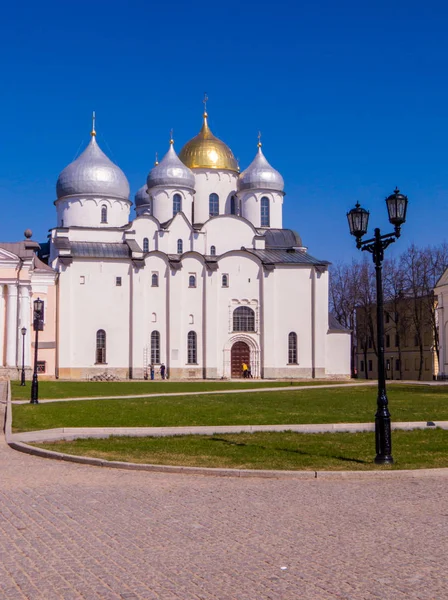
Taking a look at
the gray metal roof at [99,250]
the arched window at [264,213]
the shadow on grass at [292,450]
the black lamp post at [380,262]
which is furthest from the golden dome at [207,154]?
the black lamp post at [380,262]

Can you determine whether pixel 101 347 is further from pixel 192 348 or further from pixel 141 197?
pixel 141 197

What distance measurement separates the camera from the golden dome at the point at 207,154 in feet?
221

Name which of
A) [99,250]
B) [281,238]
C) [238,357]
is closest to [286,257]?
[281,238]

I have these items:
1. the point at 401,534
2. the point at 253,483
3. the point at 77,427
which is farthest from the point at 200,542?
the point at 77,427

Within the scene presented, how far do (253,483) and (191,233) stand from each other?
52508mm

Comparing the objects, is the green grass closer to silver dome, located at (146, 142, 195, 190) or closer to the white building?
the white building

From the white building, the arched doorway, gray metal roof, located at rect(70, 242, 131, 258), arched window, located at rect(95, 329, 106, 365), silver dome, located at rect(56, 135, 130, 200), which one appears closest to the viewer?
arched window, located at rect(95, 329, 106, 365)

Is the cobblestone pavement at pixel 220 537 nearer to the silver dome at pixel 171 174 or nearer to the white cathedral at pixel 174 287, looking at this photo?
the white cathedral at pixel 174 287

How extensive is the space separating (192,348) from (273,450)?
46422 millimetres

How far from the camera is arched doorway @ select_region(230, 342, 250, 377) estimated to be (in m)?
61.9

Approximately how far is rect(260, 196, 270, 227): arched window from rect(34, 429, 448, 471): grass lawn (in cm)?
5124

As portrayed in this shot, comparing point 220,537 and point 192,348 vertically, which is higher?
point 192,348

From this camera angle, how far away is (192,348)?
6100 centimetres

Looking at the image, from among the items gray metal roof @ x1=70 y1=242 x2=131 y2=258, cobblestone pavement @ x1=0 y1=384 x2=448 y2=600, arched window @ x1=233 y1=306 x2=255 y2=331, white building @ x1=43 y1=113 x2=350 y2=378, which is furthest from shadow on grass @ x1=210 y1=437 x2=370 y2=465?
arched window @ x1=233 y1=306 x2=255 y2=331
